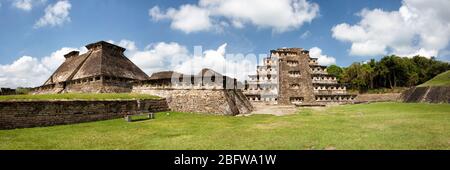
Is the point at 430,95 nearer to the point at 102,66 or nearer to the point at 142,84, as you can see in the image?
the point at 142,84

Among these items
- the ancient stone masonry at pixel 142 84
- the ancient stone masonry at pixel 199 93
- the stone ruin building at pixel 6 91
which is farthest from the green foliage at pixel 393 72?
the stone ruin building at pixel 6 91

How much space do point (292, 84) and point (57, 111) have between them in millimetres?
30927

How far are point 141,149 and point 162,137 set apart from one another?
2.05 m

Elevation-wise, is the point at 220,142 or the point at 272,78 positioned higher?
the point at 272,78

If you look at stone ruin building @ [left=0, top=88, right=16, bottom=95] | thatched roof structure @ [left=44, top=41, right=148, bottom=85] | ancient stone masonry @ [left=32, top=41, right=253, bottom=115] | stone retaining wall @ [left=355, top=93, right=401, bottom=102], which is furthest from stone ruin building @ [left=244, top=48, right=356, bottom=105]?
stone ruin building @ [left=0, top=88, right=16, bottom=95]

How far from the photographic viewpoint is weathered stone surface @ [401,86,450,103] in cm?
2325

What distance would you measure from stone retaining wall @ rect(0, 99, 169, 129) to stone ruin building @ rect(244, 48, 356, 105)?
73.7 ft

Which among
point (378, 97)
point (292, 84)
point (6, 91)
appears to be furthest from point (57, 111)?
point (378, 97)

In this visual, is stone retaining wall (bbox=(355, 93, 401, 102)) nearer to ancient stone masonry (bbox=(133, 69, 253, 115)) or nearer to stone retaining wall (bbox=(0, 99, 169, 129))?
ancient stone masonry (bbox=(133, 69, 253, 115))

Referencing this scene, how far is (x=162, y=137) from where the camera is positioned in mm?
10367

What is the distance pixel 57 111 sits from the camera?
14.7 metres
